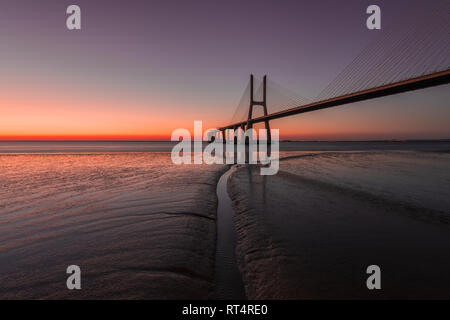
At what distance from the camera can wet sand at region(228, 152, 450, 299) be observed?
2.04 m

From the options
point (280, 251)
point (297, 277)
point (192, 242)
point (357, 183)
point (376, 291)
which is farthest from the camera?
point (357, 183)

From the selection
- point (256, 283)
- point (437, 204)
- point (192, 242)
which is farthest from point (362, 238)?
point (437, 204)

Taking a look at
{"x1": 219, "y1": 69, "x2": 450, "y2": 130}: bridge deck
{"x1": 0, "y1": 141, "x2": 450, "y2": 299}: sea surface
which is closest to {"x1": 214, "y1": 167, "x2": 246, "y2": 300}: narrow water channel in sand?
{"x1": 0, "y1": 141, "x2": 450, "y2": 299}: sea surface

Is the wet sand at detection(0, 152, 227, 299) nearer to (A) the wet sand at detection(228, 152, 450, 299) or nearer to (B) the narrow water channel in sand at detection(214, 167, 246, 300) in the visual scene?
(B) the narrow water channel in sand at detection(214, 167, 246, 300)

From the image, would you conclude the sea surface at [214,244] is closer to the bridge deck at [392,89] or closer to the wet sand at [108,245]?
the wet sand at [108,245]

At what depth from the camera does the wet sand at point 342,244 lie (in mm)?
2035

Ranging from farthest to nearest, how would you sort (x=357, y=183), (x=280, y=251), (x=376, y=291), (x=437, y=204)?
(x=357, y=183) < (x=437, y=204) < (x=280, y=251) < (x=376, y=291)

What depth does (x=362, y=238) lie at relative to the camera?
3111 millimetres

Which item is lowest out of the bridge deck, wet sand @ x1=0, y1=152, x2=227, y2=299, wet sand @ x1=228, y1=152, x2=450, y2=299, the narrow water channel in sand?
the narrow water channel in sand

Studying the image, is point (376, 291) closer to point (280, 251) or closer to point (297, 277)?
point (297, 277)

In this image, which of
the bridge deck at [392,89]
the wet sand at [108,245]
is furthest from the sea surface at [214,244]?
the bridge deck at [392,89]

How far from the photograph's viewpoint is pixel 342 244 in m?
2.92

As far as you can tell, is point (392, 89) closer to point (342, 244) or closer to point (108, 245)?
point (342, 244)
